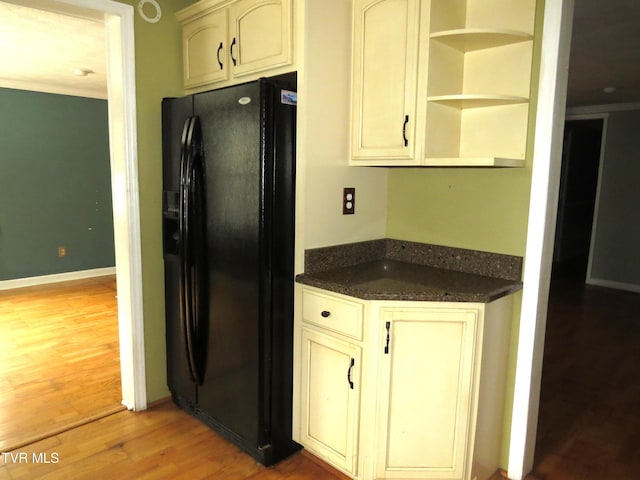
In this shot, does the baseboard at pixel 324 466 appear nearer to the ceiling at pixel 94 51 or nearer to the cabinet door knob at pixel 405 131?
the cabinet door knob at pixel 405 131

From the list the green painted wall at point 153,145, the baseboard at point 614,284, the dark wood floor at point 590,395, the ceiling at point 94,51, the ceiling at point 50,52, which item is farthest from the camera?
the baseboard at point 614,284

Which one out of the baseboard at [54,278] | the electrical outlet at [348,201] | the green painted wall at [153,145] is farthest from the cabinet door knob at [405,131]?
the baseboard at [54,278]

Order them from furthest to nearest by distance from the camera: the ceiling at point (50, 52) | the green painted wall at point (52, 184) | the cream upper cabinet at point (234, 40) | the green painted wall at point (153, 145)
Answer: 1. the green painted wall at point (52, 184)
2. the ceiling at point (50, 52)
3. the green painted wall at point (153, 145)
4. the cream upper cabinet at point (234, 40)

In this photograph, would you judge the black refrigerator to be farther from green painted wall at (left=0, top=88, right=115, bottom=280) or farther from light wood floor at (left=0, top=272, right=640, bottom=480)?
green painted wall at (left=0, top=88, right=115, bottom=280)

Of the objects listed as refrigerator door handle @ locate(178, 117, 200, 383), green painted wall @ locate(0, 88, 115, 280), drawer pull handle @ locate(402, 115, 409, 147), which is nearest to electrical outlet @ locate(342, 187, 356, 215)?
drawer pull handle @ locate(402, 115, 409, 147)

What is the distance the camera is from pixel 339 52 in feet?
6.59

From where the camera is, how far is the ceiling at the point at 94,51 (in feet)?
9.43

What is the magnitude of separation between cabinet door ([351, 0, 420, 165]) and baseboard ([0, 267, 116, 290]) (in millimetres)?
4789

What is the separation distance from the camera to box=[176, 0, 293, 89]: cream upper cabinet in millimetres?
1962

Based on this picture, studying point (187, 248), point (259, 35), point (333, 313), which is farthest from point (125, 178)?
point (333, 313)

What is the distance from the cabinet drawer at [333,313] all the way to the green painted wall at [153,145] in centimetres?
102

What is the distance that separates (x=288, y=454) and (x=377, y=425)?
0.58 m

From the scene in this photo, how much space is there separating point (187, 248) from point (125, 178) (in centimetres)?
55

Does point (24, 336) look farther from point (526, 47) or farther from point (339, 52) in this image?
point (526, 47)
